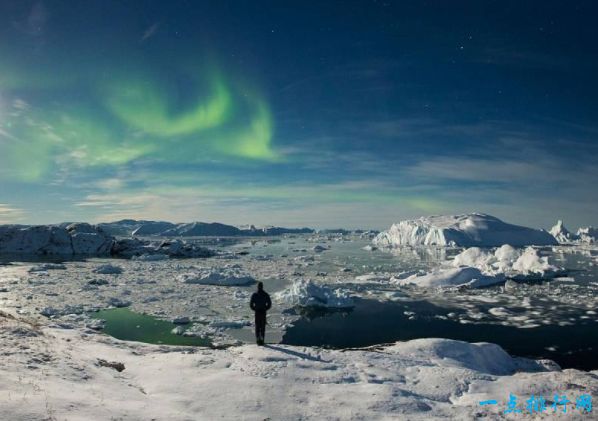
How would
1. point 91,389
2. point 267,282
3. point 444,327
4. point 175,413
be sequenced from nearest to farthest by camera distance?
1. point 175,413
2. point 91,389
3. point 444,327
4. point 267,282

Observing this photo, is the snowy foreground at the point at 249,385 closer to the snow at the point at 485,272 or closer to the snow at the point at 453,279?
the snow at the point at 453,279

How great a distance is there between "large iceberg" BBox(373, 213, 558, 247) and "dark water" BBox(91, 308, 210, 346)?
9667cm

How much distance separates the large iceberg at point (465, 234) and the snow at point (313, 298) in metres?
88.1

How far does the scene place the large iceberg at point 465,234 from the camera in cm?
10772

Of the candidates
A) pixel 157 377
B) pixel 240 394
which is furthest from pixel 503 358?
pixel 157 377

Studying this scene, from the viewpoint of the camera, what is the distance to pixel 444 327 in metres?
20.5

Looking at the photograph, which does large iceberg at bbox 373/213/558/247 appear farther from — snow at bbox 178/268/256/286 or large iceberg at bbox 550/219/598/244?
snow at bbox 178/268/256/286

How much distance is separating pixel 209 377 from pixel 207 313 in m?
14.5

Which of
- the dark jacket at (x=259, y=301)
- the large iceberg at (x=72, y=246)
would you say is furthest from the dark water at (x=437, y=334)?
the large iceberg at (x=72, y=246)

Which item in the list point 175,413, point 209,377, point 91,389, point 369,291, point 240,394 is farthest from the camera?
point 369,291

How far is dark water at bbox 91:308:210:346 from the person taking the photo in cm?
1680

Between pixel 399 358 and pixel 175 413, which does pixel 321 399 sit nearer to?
pixel 175 413

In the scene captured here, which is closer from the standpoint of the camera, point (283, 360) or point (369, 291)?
point (283, 360)

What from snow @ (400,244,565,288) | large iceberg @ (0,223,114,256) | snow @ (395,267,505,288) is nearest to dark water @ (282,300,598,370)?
snow @ (395,267,505,288)
